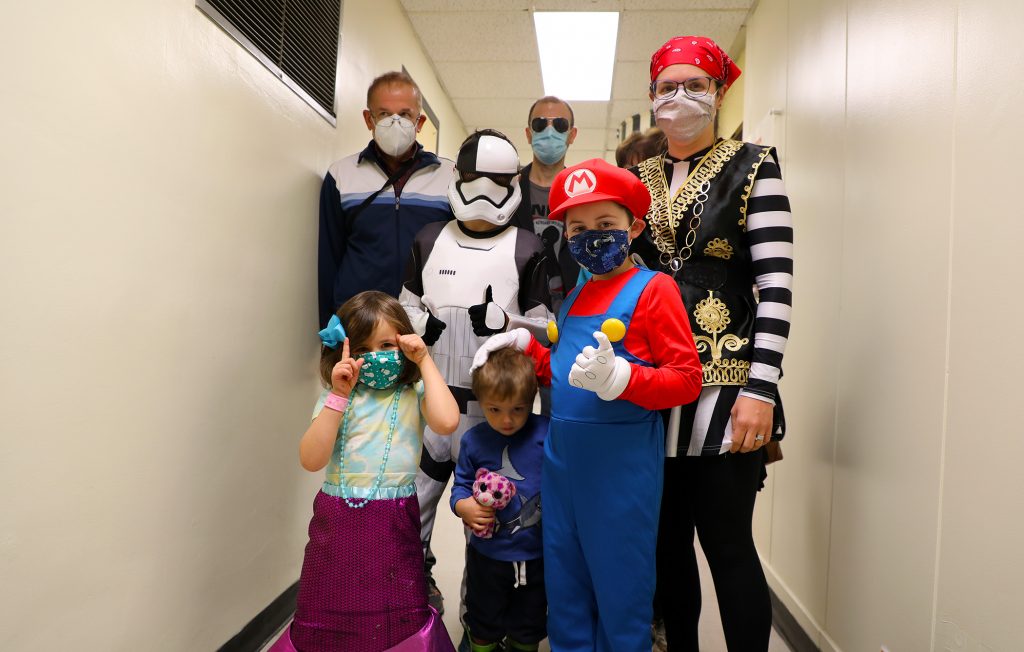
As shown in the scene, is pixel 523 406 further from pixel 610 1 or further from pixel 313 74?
pixel 610 1

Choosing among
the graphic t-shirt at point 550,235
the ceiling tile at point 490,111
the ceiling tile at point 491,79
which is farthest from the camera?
the ceiling tile at point 490,111

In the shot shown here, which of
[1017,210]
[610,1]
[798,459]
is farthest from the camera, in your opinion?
[610,1]

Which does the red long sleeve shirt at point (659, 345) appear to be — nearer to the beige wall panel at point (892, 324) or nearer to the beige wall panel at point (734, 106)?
→ the beige wall panel at point (892, 324)

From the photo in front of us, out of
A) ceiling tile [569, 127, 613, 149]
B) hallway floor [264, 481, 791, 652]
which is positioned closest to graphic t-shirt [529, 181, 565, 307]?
hallway floor [264, 481, 791, 652]

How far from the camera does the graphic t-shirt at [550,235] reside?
1.74m

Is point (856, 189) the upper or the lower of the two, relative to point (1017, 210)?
upper

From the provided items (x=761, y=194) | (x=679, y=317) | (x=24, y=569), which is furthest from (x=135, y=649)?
(x=761, y=194)

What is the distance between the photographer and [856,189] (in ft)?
5.30

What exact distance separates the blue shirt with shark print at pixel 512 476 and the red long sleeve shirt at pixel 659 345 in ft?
1.22

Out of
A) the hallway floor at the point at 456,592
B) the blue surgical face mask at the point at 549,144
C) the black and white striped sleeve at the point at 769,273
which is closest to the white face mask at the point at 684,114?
the black and white striped sleeve at the point at 769,273

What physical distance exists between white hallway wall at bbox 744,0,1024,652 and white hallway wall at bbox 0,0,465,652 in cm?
161

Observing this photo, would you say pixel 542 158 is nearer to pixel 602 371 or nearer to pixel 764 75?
pixel 602 371

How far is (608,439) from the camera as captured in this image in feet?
4.13

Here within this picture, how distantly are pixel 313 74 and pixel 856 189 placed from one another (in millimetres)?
1737
